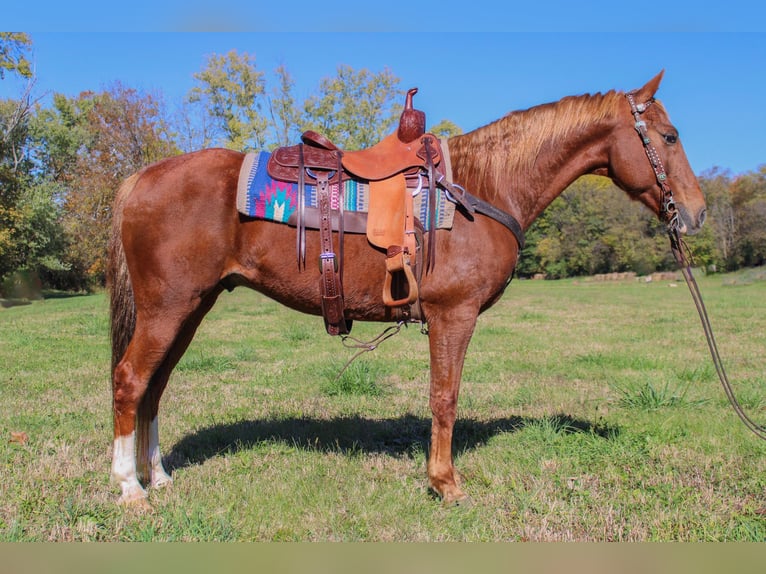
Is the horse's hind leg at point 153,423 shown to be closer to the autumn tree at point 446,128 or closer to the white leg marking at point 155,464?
the white leg marking at point 155,464

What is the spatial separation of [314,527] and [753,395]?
16.7 feet

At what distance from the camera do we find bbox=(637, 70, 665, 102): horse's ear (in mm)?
3539

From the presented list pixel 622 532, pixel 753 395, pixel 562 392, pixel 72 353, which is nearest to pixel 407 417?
pixel 562 392

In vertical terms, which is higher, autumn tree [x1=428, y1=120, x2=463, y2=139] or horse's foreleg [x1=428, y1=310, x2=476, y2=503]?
autumn tree [x1=428, y1=120, x2=463, y2=139]

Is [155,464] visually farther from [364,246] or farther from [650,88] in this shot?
[650,88]

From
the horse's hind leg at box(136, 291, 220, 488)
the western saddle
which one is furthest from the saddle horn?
the horse's hind leg at box(136, 291, 220, 488)

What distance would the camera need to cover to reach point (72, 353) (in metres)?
8.35

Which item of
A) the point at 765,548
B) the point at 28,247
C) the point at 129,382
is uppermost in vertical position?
the point at 28,247

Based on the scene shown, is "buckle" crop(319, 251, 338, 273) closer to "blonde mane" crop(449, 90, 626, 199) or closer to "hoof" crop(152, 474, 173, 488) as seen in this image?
"blonde mane" crop(449, 90, 626, 199)

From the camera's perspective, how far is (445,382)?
11.5ft

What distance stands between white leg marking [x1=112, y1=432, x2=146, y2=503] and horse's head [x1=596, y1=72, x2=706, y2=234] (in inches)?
147

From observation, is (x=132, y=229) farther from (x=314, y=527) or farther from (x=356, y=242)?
(x=314, y=527)

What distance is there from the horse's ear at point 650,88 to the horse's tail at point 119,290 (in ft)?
11.3

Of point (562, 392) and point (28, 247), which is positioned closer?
point (562, 392)
